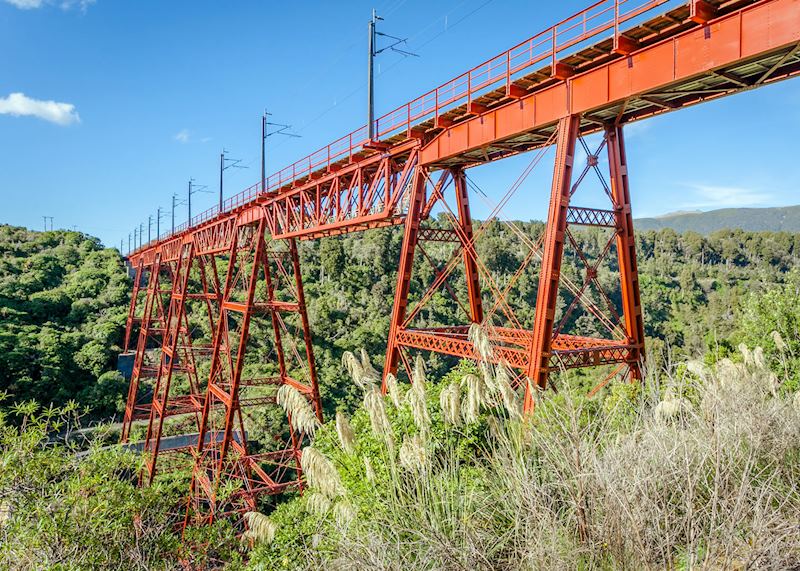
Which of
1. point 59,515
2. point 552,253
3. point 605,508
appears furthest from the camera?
point 552,253

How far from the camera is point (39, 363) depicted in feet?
85.7

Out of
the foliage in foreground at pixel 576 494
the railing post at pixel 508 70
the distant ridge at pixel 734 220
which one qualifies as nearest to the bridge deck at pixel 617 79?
the railing post at pixel 508 70

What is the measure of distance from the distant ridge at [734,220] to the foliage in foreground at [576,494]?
404 ft

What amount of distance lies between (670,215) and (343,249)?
157 m

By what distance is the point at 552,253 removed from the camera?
673 cm

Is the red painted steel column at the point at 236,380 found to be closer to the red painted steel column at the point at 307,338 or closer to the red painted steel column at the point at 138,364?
the red painted steel column at the point at 307,338

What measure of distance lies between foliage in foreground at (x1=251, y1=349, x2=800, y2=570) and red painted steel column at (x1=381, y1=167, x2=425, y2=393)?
406 centimetres

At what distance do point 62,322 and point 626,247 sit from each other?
120ft

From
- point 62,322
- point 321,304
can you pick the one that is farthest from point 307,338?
point 62,322

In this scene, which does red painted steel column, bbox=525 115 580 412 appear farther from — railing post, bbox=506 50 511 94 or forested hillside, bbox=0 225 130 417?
forested hillside, bbox=0 225 130 417

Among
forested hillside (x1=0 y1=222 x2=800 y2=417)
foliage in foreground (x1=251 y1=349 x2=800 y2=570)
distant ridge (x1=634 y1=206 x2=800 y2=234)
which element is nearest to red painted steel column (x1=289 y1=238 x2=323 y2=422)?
foliage in foreground (x1=251 y1=349 x2=800 y2=570)

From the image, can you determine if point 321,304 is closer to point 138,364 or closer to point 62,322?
point 138,364

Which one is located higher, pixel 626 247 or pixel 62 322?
pixel 626 247

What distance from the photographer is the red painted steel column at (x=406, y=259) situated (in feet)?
29.9
